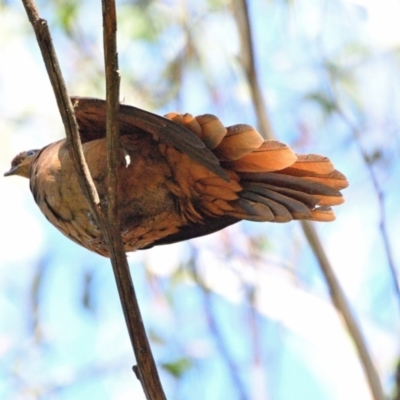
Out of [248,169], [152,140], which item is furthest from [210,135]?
[152,140]

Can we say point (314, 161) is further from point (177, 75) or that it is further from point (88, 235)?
point (177, 75)

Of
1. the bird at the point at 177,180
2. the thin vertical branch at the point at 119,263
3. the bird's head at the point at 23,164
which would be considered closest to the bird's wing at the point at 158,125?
the bird at the point at 177,180

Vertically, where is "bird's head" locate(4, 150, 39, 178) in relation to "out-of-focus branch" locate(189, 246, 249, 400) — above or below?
above

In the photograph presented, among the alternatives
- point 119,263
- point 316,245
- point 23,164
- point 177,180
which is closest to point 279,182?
point 177,180

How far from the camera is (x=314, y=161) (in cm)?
354

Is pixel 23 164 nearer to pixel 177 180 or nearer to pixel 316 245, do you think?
pixel 177 180

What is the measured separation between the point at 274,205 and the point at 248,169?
202 millimetres

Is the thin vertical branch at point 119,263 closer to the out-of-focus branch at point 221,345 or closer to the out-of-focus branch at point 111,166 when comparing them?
the out-of-focus branch at point 111,166

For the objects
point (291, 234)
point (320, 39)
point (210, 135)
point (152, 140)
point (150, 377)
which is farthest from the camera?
point (291, 234)

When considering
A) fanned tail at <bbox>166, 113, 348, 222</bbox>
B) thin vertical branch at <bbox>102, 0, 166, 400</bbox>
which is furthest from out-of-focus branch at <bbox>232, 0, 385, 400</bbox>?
thin vertical branch at <bbox>102, 0, 166, 400</bbox>

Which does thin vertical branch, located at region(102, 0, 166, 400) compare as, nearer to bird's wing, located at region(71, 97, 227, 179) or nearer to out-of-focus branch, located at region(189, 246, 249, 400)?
bird's wing, located at region(71, 97, 227, 179)

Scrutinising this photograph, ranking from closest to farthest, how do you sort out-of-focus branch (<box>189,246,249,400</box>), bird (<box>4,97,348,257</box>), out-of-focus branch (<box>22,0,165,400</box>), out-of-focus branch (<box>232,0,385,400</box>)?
out-of-focus branch (<box>22,0,165,400</box>)
bird (<box>4,97,348,257</box>)
out-of-focus branch (<box>232,0,385,400</box>)
out-of-focus branch (<box>189,246,249,400</box>)

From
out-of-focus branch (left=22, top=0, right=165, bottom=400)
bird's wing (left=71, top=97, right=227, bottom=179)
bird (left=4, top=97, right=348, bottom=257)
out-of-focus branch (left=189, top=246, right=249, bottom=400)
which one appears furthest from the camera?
out-of-focus branch (left=189, top=246, right=249, bottom=400)

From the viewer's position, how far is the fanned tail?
346cm
